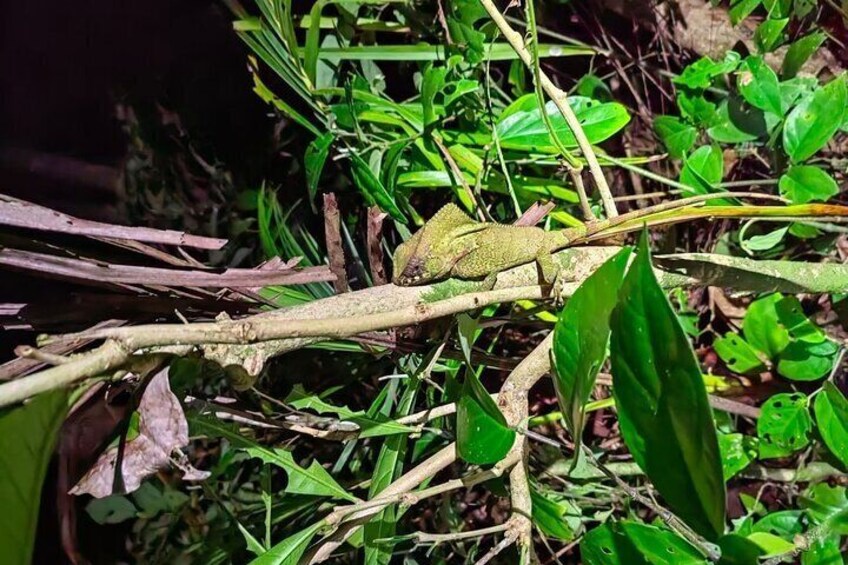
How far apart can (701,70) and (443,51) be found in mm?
421

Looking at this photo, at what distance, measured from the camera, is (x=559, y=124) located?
100 cm

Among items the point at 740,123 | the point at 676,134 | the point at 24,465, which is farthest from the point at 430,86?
the point at 24,465

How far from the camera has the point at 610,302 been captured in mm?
508

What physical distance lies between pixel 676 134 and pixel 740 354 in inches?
16.4

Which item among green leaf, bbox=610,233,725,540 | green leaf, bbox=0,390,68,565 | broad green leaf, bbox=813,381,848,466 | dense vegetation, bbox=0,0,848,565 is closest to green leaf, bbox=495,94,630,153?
dense vegetation, bbox=0,0,848,565

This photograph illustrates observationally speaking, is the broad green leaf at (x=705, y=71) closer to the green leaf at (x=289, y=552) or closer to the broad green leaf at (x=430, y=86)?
the broad green leaf at (x=430, y=86)

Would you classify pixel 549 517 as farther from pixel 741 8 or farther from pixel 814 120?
pixel 741 8

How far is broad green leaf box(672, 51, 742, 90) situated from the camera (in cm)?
107

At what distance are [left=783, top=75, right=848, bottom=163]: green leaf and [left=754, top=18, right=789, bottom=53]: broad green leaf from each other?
0.34ft

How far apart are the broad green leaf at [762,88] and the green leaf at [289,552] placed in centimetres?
85

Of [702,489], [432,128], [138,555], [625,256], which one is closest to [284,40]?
[432,128]

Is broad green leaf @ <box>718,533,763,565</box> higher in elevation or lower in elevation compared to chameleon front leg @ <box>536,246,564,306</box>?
lower

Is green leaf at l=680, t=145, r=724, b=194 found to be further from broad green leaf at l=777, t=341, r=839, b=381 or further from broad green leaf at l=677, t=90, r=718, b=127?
broad green leaf at l=777, t=341, r=839, b=381

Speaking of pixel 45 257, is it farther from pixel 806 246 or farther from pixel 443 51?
pixel 806 246
